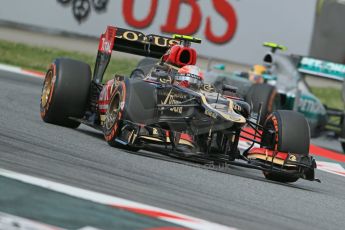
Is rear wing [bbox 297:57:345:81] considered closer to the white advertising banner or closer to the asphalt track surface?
the asphalt track surface

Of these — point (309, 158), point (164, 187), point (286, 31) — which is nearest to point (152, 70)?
point (309, 158)

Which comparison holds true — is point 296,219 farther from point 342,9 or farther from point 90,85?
point 342,9

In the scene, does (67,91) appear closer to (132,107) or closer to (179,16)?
(132,107)

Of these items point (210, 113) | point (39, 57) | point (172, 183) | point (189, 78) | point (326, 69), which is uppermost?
point (189, 78)

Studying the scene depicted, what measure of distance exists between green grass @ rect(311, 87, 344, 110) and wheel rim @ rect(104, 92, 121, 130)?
46.6ft

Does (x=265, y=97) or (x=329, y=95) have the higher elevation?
(x=265, y=97)

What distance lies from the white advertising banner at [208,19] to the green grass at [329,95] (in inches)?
61.2

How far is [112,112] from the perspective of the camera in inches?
369

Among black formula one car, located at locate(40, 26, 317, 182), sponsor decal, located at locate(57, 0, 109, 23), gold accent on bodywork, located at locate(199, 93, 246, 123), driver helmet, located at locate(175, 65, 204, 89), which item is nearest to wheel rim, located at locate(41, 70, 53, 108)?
black formula one car, located at locate(40, 26, 317, 182)

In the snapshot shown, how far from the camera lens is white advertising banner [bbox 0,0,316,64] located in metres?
22.2

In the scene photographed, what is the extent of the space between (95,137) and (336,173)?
3038mm

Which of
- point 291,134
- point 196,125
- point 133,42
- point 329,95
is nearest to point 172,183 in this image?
point 196,125

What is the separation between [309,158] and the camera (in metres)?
8.68

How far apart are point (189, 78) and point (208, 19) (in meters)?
13.2
